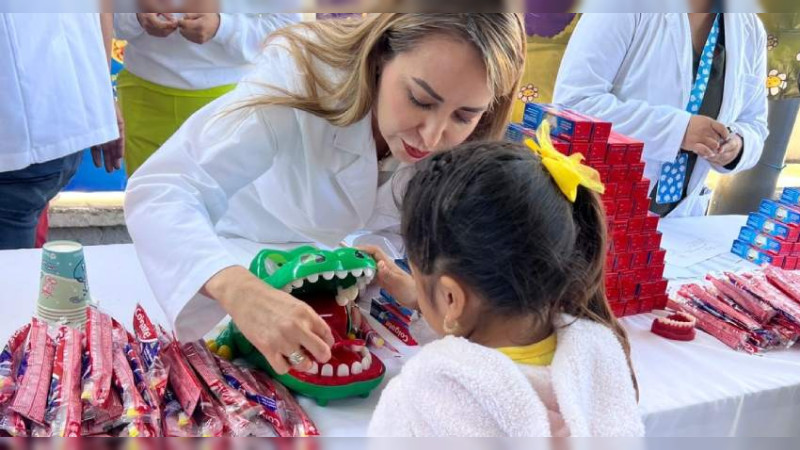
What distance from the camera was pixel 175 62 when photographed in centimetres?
202

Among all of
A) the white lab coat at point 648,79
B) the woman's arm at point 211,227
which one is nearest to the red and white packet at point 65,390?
the woman's arm at point 211,227

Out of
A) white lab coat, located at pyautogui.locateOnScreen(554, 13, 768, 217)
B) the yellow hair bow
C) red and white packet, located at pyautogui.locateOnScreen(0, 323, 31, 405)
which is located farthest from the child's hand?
white lab coat, located at pyautogui.locateOnScreen(554, 13, 768, 217)

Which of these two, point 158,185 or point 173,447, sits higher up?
point 158,185

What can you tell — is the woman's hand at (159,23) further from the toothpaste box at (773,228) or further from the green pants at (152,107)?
the toothpaste box at (773,228)

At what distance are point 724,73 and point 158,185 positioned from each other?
5.42 feet

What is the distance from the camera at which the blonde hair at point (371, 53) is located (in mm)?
1002

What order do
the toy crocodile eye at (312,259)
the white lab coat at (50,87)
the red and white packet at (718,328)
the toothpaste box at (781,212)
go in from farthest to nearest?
1. the toothpaste box at (781,212)
2. the white lab coat at (50,87)
3. the red and white packet at (718,328)
4. the toy crocodile eye at (312,259)

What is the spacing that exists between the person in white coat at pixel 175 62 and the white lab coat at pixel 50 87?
17.0 inches

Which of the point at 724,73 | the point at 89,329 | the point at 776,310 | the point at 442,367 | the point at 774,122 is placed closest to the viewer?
the point at 442,367

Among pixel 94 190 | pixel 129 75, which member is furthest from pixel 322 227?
pixel 94 190

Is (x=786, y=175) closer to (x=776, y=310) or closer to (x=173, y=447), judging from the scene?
(x=776, y=310)

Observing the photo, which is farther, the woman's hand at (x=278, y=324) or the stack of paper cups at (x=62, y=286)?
the stack of paper cups at (x=62, y=286)

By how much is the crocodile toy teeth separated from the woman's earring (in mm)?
168

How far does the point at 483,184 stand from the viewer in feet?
2.47
